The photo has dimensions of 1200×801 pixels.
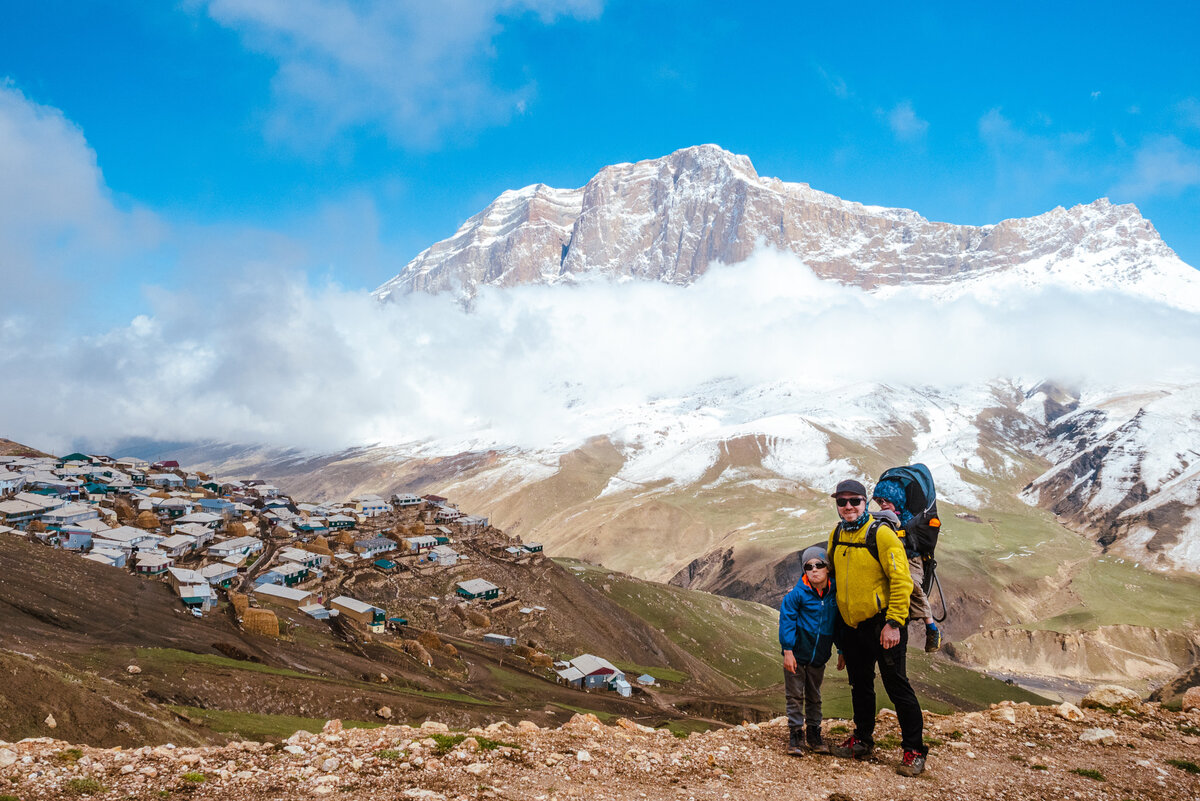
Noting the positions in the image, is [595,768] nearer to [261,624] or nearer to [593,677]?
[261,624]

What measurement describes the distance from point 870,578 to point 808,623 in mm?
1684

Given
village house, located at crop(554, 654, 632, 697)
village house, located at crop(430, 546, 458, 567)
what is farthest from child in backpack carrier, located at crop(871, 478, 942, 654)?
village house, located at crop(430, 546, 458, 567)

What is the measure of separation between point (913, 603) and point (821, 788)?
3037 mm

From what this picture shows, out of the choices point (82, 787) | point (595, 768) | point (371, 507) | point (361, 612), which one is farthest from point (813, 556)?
point (371, 507)

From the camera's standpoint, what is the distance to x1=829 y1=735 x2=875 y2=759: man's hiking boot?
10.3 m

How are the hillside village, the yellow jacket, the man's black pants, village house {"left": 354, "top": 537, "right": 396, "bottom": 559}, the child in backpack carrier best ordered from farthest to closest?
village house {"left": 354, "top": 537, "right": 396, "bottom": 559}
the hillside village
the child in backpack carrier
the man's black pants
the yellow jacket

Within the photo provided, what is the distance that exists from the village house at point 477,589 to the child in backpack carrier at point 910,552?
6921 centimetres

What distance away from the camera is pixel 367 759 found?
33.3 ft

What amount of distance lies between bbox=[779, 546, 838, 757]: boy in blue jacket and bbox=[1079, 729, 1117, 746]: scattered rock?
5.94 meters

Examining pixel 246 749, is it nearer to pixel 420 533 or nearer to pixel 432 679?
pixel 432 679

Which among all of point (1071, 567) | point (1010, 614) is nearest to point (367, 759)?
point (1010, 614)

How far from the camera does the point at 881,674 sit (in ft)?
31.2

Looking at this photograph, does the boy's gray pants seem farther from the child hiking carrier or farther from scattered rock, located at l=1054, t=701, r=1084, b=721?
scattered rock, located at l=1054, t=701, r=1084, b=721

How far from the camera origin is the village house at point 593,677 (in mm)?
57156
